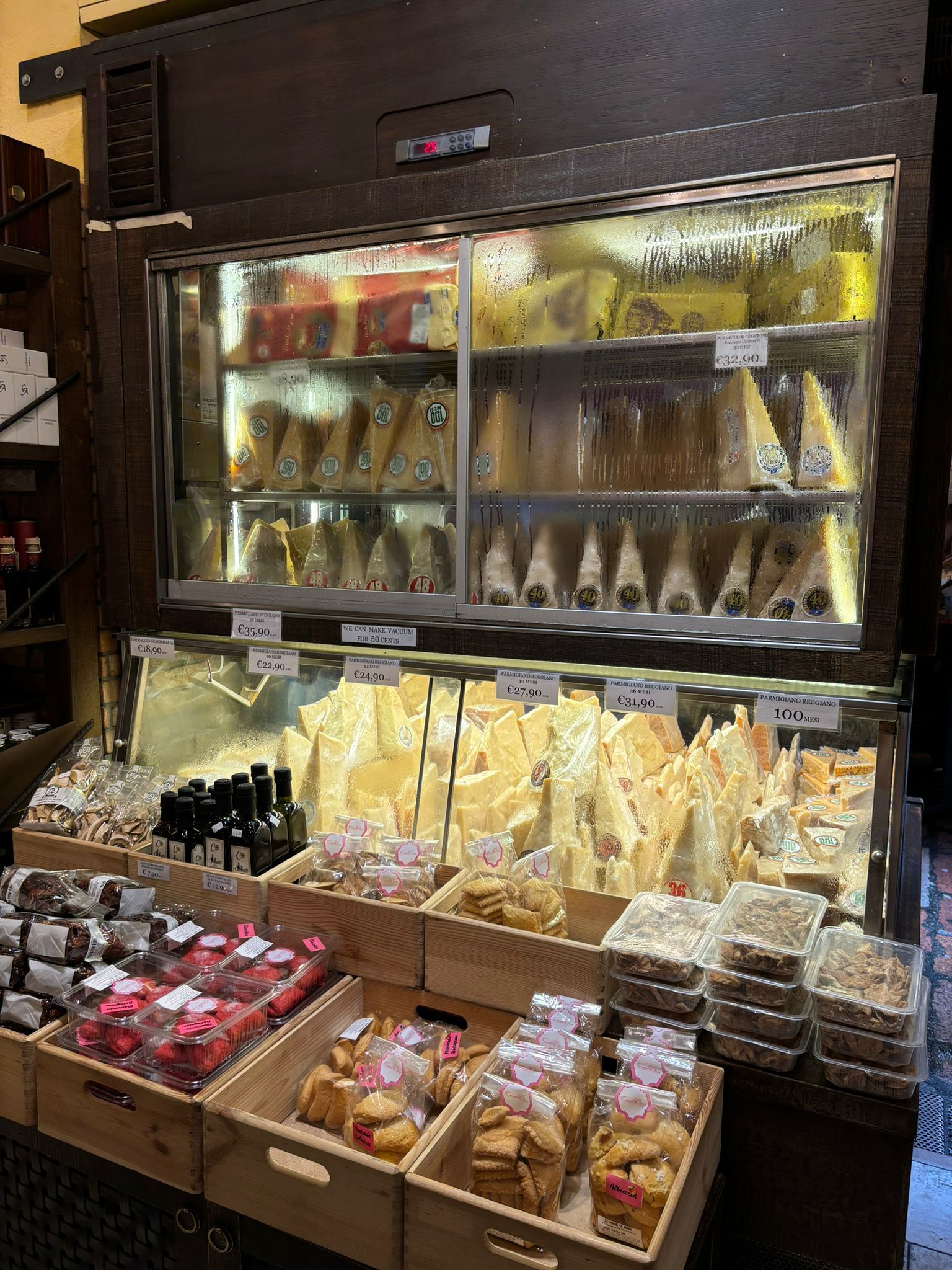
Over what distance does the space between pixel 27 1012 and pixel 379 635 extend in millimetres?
1053

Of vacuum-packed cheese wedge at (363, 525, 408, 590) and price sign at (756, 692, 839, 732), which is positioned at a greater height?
vacuum-packed cheese wedge at (363, 525, 408, 590)

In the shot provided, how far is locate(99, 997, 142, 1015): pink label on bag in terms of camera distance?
1679 millimetres

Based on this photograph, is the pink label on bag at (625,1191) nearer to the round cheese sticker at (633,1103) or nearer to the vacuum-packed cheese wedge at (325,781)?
the round cheese sticker at (633,1103)

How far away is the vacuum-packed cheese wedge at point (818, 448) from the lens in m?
1.76

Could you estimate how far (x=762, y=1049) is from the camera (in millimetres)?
1597

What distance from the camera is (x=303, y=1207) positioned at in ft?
4.72

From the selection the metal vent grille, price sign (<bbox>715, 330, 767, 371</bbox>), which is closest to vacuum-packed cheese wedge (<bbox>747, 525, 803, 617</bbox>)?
price sign (<bbox>715, 330, 767, 371</bbox>)

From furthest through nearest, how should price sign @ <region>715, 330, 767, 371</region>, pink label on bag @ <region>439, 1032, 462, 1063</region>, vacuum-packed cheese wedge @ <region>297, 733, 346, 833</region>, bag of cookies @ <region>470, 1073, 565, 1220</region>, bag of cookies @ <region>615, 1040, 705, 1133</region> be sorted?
vacuum-packed cheese wedge @ <region>297, 733, 346, 833</region>, price sign @ <region>715, 330, 767, 371</region>, pink label on bag @ <region>439, 1032, 462, 1063</region>, bag of cookies @ <region>615, 1040, 705, 1133</region>, bag of cookies @ <region>470, 1073, 565, 1220</region>

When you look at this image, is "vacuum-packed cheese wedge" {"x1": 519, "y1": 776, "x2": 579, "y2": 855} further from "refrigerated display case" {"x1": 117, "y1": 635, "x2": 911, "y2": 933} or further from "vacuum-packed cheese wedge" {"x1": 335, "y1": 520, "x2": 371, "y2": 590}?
"vacuum-packed cheese wedge" {"x1": 335, "y1": 520, "x2": 371, "y2": 590}

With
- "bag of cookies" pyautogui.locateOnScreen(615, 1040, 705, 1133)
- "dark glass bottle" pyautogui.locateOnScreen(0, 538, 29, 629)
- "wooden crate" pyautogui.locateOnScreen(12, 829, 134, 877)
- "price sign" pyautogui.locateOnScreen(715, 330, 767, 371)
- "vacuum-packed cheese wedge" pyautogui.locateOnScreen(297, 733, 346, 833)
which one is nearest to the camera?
"bag of cookies" pyautogui.locateOnScreen(615, 1040, 705, 1133)

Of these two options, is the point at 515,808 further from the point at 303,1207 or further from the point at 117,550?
the point at 117,550

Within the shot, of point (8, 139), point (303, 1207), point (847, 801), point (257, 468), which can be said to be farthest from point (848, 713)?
point (8, 139)

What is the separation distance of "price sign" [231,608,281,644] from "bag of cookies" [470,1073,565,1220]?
1.25m

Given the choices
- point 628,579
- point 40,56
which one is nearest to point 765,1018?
point 628,579
